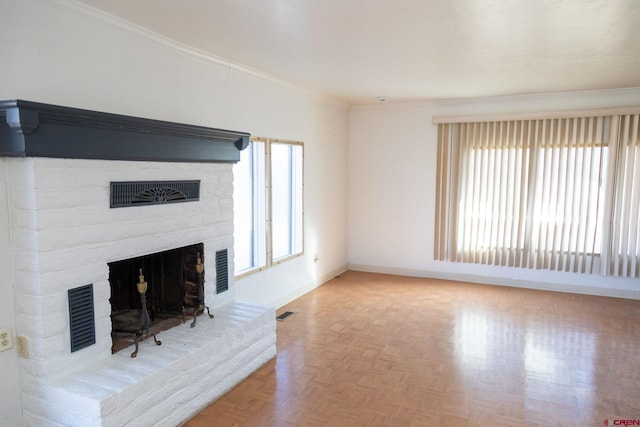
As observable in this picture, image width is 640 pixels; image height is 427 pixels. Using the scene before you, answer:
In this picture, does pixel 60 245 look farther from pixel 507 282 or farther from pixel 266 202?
pixel 507 282

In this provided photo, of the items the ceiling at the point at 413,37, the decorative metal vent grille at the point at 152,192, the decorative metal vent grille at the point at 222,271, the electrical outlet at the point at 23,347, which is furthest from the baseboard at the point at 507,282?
the electrical outlet at the point at 23,347

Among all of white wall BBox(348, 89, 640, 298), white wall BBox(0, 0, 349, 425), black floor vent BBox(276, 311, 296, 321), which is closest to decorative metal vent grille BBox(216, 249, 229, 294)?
white wall BBox(0, 0, 349, 425)

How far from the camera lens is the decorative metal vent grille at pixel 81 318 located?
2.44 m

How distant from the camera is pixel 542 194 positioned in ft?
18.7

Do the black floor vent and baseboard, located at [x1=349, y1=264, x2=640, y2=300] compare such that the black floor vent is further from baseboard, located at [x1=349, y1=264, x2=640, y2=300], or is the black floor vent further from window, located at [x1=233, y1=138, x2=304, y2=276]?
baseboard, located at [x1=349, y1=264, x2=640, y2=300]

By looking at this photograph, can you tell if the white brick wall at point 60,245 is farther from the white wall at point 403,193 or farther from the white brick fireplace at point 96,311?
the white wall at point 403,193

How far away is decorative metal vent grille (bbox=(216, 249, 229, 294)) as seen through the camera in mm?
3615

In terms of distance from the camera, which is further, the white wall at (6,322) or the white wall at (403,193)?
the white wall at (403,193)

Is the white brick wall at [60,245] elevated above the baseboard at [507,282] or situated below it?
above

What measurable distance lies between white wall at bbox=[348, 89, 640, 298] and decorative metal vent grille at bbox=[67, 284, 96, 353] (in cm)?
475

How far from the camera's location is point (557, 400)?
9.95ft

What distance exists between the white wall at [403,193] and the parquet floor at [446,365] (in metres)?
0.82

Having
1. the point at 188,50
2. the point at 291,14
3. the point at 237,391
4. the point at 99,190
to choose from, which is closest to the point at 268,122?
the point at 188,50

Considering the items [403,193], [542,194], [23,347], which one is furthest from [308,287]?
[23,347]
